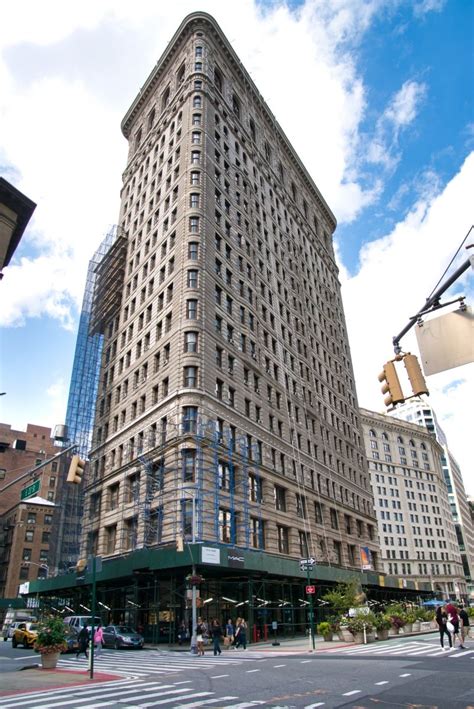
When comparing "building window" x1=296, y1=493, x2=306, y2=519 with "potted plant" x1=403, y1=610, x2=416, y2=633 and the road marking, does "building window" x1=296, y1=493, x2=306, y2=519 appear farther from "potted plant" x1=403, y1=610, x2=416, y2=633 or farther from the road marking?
the road marking

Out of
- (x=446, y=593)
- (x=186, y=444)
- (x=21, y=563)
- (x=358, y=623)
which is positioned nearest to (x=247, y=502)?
(x=186, y=444)

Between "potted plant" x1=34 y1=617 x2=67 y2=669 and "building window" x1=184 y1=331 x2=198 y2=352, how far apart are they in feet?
76.8

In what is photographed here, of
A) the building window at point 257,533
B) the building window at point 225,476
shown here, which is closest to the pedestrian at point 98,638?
the building window at point 225,476

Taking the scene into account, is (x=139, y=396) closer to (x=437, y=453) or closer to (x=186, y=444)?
(x=186, y=444)

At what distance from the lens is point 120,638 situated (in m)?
31.0

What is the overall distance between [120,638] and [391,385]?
2769cm

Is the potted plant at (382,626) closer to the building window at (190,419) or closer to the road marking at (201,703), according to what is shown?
the building window at (190,419)

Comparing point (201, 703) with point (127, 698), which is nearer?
point (201, 703)

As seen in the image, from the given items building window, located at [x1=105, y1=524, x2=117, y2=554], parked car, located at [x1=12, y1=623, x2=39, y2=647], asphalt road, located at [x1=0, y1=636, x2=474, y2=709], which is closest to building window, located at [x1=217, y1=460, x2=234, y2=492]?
building window, located at [x1=105, y1=524, x2=117, y2=554]

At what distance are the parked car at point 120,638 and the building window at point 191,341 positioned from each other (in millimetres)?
19404

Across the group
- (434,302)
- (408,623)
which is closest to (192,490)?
(408,623)

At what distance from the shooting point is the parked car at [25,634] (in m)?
35.0

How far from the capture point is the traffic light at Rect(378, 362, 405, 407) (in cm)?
1053

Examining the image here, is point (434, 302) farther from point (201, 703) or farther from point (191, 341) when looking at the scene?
point (191, 341)
